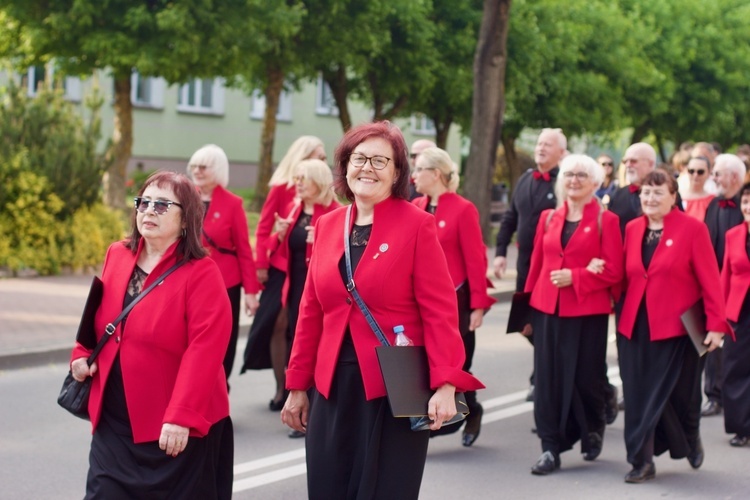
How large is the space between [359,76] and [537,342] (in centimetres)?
2340

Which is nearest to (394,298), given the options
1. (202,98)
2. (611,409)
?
(611,409)

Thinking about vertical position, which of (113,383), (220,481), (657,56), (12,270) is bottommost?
(12,270)

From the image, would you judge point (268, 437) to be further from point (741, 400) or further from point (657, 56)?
point (657, 56)

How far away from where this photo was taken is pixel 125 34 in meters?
22.3

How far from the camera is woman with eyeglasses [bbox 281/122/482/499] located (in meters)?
A: 4.55

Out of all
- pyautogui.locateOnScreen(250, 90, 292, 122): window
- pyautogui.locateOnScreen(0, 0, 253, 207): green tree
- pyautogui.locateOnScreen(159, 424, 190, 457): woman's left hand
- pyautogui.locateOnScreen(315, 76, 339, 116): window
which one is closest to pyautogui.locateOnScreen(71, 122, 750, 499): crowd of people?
pyautogui.locateOnScreen(159, 424, 190, 457): woman's left hand

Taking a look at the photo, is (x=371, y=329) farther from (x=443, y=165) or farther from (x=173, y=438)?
(x=443, y=165)

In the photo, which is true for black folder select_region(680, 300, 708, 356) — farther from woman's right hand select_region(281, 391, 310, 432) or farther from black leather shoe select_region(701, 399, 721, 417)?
woman's right hand select_region(281, 391, 310, 432)

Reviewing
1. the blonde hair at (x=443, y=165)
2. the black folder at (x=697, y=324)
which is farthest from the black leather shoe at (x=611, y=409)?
the blonde hair at (x=443, y=165)

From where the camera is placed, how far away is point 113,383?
15.4 feet

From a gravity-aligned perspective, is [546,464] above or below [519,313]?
below

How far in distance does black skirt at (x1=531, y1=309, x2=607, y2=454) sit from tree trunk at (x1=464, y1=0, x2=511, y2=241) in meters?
11.4

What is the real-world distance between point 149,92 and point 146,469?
112 feet

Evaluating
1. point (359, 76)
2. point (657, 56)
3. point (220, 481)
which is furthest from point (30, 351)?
point (657, 56)
